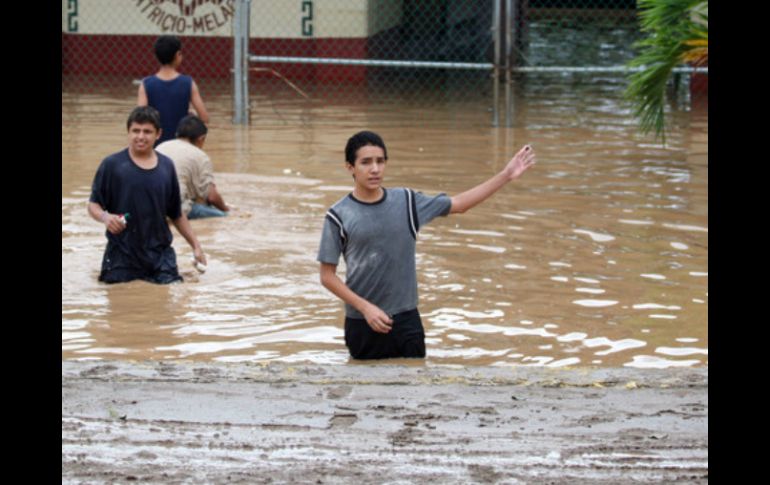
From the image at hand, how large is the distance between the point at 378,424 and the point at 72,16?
59.2 ft

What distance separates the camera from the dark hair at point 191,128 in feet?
34.1

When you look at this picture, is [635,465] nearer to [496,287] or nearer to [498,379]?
[498,379]

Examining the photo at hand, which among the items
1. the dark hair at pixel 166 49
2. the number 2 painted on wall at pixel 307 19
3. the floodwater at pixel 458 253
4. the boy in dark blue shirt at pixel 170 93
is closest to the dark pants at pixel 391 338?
the floodwater at pixel 458 253

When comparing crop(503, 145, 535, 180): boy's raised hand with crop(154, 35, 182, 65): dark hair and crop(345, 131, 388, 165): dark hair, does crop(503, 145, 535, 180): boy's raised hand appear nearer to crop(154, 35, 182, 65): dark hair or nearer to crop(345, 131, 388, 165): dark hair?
crop(345, 131, 388, 165): dark hair

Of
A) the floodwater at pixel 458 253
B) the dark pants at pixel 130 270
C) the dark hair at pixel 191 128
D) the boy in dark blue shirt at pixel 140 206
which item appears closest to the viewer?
the floodwater at pixel 458 253

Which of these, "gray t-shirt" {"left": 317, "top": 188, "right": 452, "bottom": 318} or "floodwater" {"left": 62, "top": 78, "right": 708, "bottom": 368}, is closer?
"gray t-shirt" {"left": 317, "top": 188, "right": 452, "bottom": 318}

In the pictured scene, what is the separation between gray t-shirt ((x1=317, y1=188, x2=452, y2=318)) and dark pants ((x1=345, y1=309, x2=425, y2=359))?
0.26 feet

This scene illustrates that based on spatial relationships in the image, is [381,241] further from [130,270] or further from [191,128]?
[191,128]

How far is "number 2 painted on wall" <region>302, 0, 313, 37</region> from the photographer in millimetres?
21516

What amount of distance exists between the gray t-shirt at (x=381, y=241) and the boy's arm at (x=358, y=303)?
0.21 ft

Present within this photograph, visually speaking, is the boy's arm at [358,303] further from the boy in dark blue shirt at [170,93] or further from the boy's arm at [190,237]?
the boy in dark blue shirt at [170,93]

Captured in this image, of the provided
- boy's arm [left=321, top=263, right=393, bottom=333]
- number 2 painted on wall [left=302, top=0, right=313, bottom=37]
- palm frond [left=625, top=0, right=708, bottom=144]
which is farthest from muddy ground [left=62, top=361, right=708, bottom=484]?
number 2 painted on wall [left=302, top=0, right=313, bottom=37]

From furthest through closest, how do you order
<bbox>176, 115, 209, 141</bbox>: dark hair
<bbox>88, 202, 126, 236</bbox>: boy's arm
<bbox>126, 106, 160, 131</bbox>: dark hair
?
<bbox>176, 115, 209, 141</bbox>: dark hair < <bbox>126, 106, 160, 131</bbox>: dark hair < <bbox>88, 202, 126, 236</bbox>: boy's arm

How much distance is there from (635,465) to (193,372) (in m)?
2.05
